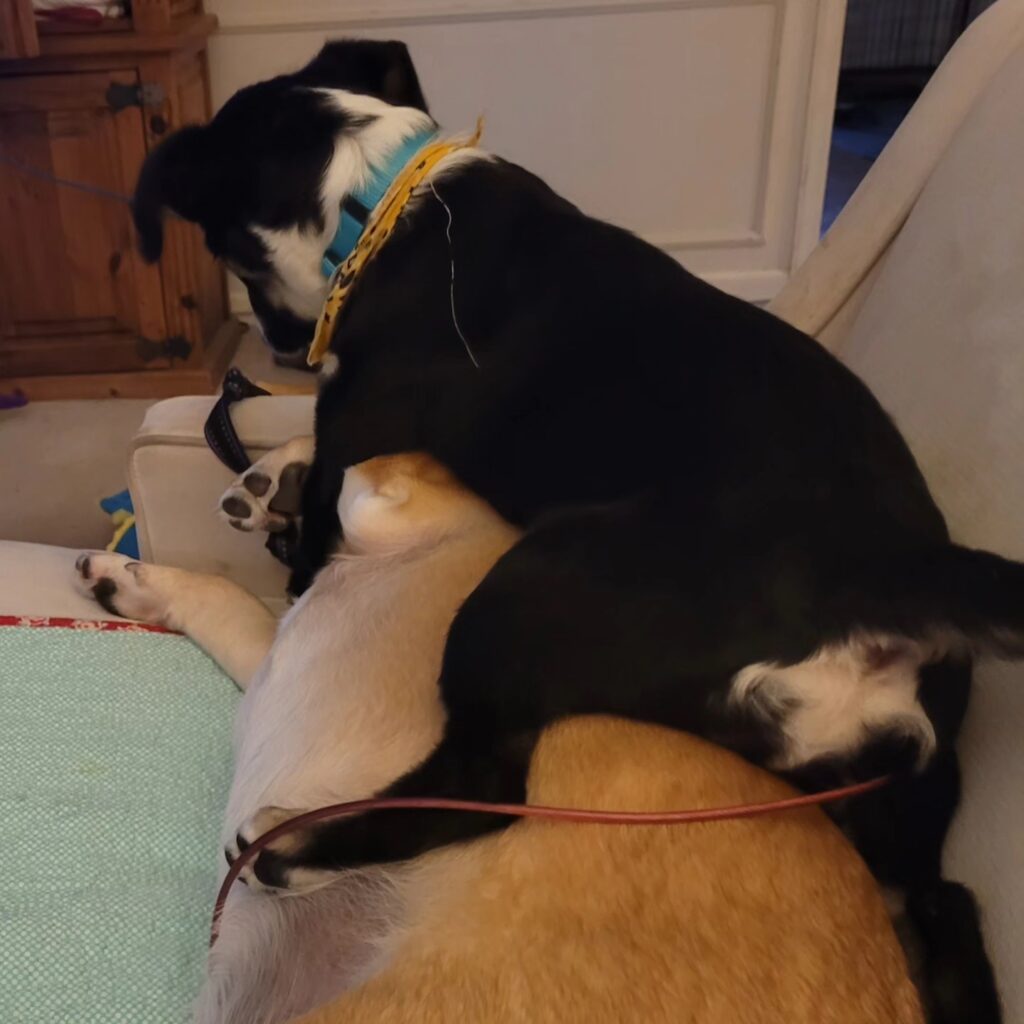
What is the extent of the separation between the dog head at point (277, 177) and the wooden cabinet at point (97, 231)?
1395 mm

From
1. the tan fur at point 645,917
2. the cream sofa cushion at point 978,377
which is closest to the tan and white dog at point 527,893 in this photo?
the tan fur at point 645,917

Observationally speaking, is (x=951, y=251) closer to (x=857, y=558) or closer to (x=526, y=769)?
(x=857, y=558)

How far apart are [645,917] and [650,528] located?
34cm

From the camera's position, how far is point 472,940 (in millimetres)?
846

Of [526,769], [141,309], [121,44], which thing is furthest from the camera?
[141,309]

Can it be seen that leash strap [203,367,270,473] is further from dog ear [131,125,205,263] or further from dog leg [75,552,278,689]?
dog ear [131,125,205,263]

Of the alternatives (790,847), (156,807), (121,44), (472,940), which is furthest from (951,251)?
(121,44)

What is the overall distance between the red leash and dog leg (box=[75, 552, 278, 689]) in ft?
1.12

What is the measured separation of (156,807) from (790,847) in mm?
652

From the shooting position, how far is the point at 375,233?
4.64 ft

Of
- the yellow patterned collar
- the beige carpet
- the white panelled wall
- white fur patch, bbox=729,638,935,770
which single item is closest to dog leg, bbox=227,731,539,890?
white fur patch, bbox=729,638,935,770

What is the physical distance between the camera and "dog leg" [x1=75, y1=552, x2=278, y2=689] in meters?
1.33

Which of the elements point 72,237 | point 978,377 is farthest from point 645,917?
point 72,237

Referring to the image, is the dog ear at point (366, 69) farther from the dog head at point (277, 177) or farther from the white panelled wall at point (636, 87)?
the white panelled wall at point (636, 87)
